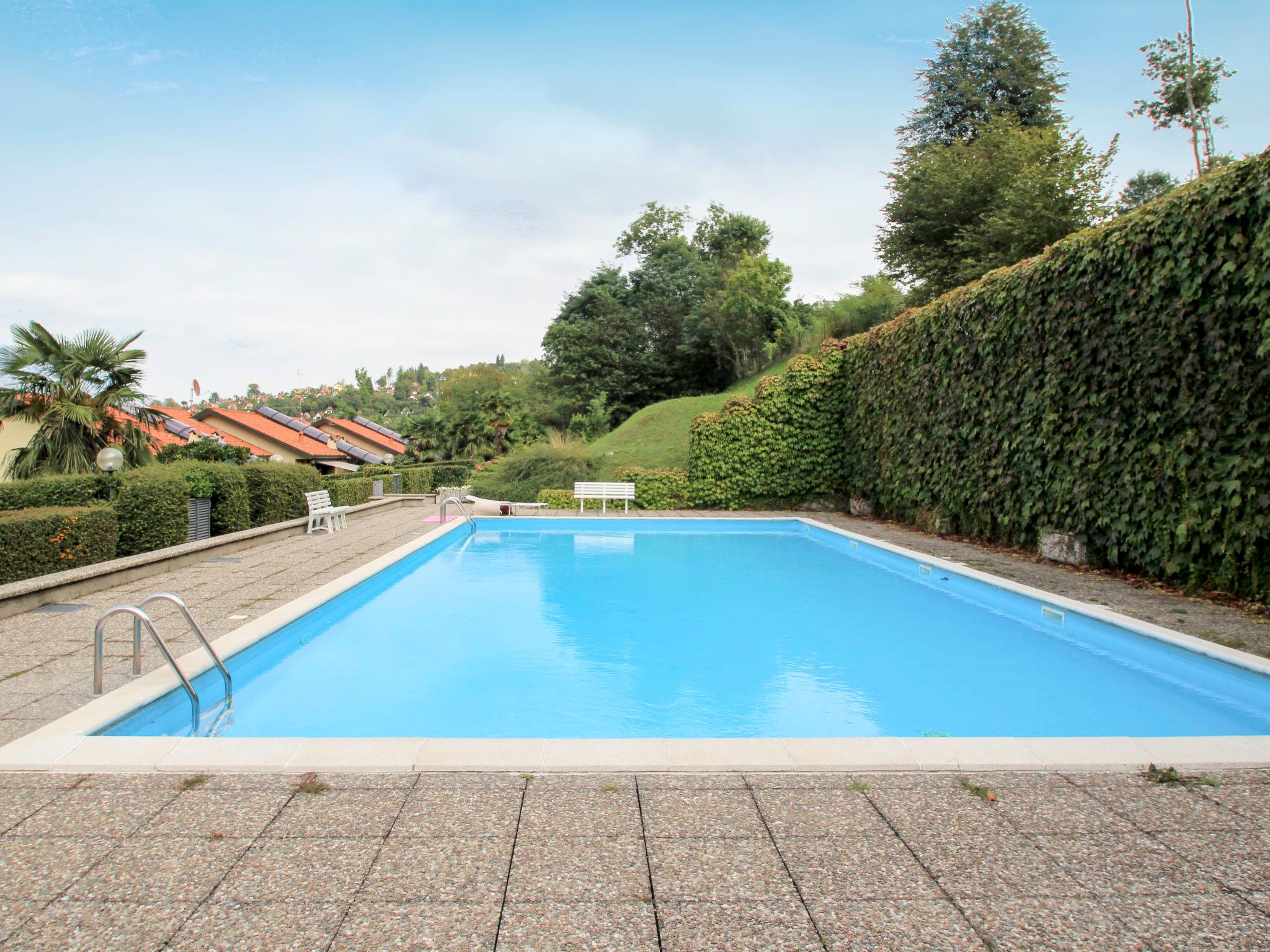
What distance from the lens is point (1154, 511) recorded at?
6.70 meters

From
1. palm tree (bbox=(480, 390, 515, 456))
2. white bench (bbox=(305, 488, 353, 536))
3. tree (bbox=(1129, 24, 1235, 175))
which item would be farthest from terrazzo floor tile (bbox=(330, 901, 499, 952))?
tree (bbox=(1129, 24, 1235, 175))

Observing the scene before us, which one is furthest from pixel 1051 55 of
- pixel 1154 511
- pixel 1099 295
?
pixel 1154 511

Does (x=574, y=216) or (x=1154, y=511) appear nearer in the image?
(x=1154, y=511)

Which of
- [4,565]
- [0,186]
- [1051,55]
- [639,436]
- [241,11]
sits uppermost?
Result: [1051,55]

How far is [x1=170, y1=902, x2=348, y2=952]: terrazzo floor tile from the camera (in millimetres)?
1815

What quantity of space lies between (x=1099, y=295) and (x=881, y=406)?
19.9ft

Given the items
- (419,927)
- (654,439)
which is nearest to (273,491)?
(654,439)

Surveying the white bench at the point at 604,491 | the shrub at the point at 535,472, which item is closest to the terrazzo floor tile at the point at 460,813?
the white bench at the point at 604,491

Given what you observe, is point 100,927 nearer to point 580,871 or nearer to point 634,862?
point 580,871

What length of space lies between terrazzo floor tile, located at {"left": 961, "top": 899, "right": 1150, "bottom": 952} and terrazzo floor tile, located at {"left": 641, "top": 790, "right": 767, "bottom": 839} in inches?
27.8

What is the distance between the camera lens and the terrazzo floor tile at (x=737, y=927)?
5.96 feet

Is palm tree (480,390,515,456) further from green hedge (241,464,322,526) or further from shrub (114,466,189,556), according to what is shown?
shrub (114,466,189,556)

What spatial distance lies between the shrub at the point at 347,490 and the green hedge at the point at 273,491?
84.4 inches

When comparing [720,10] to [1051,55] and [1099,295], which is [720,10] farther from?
[1051,55]
